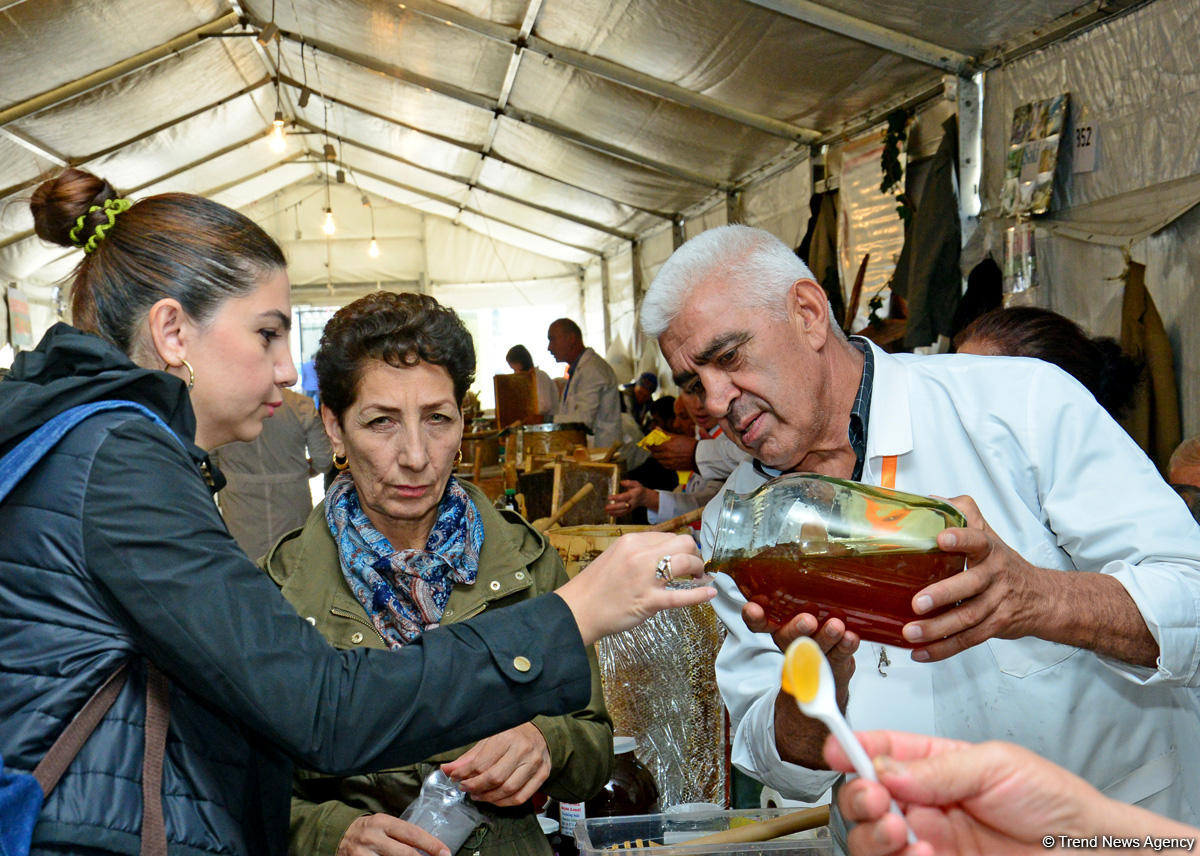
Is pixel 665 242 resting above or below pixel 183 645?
above

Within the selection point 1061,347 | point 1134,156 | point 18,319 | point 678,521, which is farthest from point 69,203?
point 18,319

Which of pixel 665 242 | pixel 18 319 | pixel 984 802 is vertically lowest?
pixel 984 802

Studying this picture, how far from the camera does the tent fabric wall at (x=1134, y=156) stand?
3277 millimetres

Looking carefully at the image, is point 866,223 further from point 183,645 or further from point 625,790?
point 183,645

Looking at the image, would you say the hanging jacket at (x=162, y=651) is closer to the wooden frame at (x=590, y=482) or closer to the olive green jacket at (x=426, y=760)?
the olive green jacket at (x=426, y=760)

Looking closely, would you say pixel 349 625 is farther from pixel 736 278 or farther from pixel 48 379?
pixel 736 278

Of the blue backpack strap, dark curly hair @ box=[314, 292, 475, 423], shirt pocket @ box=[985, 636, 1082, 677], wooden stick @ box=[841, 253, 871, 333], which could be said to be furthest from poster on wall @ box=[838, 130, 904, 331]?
the blue backpack strap

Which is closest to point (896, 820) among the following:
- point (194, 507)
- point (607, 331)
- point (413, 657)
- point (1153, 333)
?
point (413, 657)

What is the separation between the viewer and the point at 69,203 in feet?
5.24

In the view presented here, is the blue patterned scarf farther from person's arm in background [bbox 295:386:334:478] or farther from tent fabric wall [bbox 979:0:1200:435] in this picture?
person's arm in background [bbox 295:386:334:478]

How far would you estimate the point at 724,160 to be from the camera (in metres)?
7.55

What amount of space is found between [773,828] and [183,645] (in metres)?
0.76

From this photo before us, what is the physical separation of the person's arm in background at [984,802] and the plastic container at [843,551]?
0.38 meters

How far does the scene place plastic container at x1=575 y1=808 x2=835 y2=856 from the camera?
1271 mm
